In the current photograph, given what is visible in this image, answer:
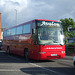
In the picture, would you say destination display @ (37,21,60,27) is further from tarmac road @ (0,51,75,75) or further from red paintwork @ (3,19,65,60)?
tarmac road @ (0,51,75,75)

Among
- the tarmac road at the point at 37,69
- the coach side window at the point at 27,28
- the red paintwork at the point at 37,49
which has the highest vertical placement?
the coach side window at the point at 27,28

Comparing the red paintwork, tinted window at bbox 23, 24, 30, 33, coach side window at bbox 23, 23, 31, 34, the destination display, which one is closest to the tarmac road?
the red paintwork

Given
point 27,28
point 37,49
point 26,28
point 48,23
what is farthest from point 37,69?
point 26,28

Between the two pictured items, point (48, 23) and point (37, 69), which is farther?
point (48, 23)

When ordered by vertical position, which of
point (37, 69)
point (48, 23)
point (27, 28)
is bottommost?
point (37, 69)

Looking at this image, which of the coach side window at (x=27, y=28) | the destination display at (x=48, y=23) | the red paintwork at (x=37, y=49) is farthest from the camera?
the coach side window at (x=27, y=28)

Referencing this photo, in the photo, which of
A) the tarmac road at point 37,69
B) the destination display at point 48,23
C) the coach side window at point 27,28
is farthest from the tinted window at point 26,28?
the tarmac road at point 37,69

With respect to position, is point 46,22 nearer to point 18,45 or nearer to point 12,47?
point 18,45

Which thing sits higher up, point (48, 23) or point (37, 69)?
point (48, 23)

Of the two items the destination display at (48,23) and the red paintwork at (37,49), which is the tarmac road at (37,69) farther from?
the destination display at (48,23)

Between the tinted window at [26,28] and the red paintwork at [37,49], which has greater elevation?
the tinted window at [26,28]

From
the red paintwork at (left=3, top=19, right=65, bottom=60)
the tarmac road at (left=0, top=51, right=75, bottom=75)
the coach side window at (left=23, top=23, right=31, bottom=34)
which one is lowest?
the tarmac road at (left=0, top=51, right=75, bottom=75)

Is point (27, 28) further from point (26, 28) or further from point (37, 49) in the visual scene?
point (37, 49)

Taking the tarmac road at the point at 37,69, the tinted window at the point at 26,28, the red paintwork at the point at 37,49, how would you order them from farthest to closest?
the tinted window at the point at 26,28
the red paintwork at the point at 37,49
the tarmac road at the point at 37,69
